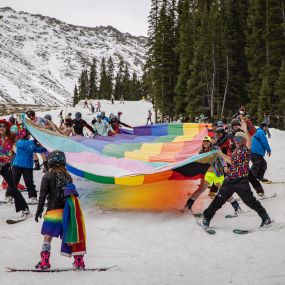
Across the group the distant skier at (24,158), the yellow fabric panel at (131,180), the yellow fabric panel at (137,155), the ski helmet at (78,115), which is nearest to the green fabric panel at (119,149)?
the yellow fabric panel at (137,155)

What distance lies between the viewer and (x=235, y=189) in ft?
23.3

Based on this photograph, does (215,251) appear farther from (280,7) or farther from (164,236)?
(280,7)

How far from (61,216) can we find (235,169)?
9.61 feet

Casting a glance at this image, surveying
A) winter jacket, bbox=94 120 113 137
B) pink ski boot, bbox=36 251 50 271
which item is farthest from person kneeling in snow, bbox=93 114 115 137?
pink ski boot, bbox=36 251 50 271

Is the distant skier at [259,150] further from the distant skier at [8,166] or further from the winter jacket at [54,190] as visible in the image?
the winter jacket at [54,190]

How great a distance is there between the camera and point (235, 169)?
711 centimetres

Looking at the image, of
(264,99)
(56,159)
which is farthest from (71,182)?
(264,99)

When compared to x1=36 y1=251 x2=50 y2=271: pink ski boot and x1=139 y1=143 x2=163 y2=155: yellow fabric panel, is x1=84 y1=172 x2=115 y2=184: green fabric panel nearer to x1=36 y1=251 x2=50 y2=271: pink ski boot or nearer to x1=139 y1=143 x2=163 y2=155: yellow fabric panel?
x1=139 y1=143 x2=163 y2=155: yellow fabric panel

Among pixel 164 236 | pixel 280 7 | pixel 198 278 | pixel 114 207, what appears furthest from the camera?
pixel 280 7

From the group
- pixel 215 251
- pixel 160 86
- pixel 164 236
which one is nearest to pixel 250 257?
pixel 215 251

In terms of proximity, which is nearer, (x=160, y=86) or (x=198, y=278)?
(x=198, y=278)

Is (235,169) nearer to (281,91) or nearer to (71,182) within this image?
(71,182)

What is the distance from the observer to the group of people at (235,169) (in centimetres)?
709

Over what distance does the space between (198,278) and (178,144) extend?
266 inches
